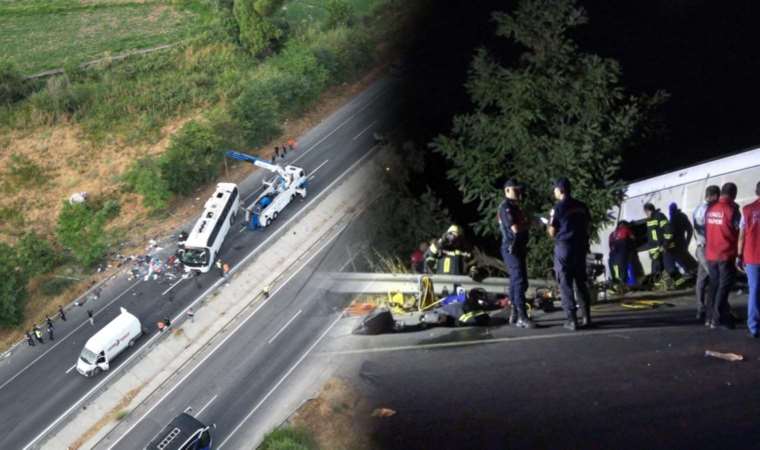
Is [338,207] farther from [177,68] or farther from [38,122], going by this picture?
[38,122]

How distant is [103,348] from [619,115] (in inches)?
163

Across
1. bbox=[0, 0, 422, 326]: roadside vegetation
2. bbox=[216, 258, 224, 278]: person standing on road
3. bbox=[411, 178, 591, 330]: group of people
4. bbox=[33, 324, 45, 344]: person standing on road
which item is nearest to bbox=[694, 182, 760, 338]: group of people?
bbox=[411, 178, 591, 330]: group of people

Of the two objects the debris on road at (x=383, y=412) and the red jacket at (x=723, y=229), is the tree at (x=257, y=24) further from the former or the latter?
the debris on road at (x=383, y=412)

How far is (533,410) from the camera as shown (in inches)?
71.7

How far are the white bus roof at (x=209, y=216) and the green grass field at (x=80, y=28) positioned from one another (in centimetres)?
305

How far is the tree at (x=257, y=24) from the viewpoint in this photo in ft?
26.2

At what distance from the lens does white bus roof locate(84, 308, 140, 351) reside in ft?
18.9

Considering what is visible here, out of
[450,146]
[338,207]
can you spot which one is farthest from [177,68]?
[450,146]

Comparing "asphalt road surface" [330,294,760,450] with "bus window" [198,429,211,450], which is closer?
"asphalt road surface" [330,294,760,450]

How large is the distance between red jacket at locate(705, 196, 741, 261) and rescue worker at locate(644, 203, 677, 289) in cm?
61

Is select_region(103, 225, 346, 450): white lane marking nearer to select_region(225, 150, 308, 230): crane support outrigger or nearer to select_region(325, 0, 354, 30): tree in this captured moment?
select_region(225, 150, 308, 230): crane support outrigger

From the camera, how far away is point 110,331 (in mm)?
5855

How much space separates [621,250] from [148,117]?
20.7 ft

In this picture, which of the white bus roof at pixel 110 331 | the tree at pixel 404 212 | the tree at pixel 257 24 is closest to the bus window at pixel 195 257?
the white bus roof at pixel 110 331
